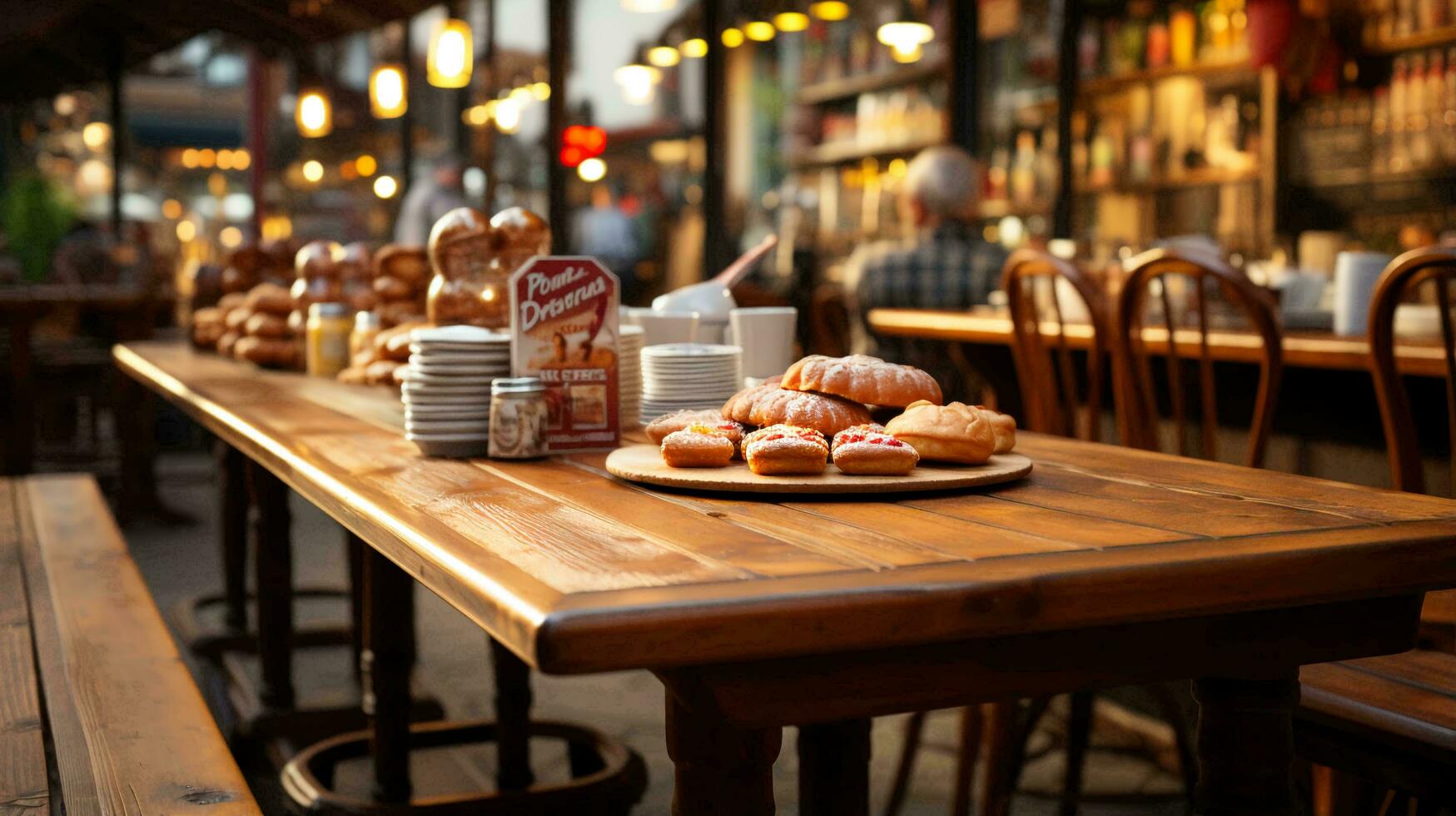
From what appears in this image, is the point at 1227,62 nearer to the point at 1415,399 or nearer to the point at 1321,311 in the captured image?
the point at 1321,311

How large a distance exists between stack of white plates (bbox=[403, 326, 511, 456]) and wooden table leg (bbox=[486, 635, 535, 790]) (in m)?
0.98

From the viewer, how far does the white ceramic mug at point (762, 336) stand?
6.48ft

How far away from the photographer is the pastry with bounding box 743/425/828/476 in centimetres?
133

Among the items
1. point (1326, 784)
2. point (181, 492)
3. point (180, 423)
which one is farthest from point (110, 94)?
point (1326, 784)

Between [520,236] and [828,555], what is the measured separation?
1471mm

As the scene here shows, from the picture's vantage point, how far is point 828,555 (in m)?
1.02

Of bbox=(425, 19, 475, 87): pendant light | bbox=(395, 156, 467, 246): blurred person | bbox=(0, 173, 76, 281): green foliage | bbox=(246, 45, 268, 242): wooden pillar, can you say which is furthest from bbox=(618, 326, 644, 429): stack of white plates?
bbox=(246, 45, 268, 242): wooden pillar

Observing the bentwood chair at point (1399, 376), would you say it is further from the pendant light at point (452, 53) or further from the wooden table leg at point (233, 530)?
the pendant light at point (452, 53)

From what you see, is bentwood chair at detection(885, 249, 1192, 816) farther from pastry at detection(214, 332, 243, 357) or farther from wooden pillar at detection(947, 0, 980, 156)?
wooden pillar at detection(947, 0, 980, 156)

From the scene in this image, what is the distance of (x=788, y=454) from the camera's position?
1.33 meters

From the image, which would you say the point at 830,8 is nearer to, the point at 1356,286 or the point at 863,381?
the point at 1356,286

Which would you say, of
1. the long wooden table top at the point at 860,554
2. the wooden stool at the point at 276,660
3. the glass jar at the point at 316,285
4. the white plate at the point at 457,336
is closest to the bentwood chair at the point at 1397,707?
the long wooden table top at the point at 860,554

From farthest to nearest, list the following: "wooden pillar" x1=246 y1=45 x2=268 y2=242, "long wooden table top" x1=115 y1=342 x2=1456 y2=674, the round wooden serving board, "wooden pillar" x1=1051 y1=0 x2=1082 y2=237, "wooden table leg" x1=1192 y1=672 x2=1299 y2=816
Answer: "wooden pillar" x1=246 y1=45 x2=268 y2=242
"wooden pillar" x1=1051 y1=0 x2=1082 y2=237
the round wooden serving board
"wooden table leg" x1=1192 y1=672 x2=1299 y2=816
"long wooden table top" x1=115 y1=342 x2=1456 y2=674

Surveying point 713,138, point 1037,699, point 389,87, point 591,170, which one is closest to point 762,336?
point 1037,699
